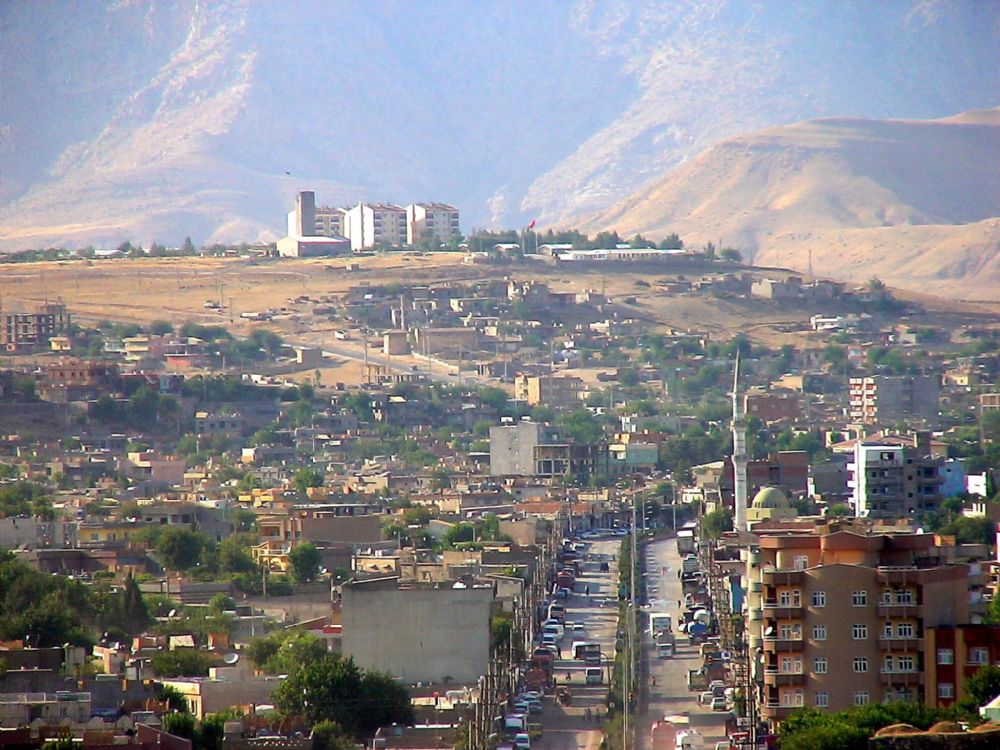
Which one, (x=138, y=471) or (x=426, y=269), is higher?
(x=426, y=269)

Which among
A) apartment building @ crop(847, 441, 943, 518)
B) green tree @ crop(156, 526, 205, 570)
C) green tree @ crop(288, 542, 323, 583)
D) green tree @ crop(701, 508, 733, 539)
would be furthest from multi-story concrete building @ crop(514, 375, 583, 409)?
green tree @ crop(288, 542, 323, 583)

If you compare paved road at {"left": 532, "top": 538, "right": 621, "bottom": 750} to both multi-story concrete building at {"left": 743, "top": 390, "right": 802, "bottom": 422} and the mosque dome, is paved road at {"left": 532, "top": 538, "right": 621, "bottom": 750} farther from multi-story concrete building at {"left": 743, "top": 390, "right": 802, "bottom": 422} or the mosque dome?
multi-story concrete building at {"left": 743, "top": 390, "right": 802, "bottom": 422}

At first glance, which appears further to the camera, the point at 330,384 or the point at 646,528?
the point at 330,384

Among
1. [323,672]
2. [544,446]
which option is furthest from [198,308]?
[323,672]

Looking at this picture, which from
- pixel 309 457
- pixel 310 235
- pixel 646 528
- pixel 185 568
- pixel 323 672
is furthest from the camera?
pixel 310 235

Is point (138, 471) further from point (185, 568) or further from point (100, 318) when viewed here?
point (100, 318)

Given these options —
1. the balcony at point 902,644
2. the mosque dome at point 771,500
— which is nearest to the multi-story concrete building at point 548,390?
the mosque dome at point 771,500
